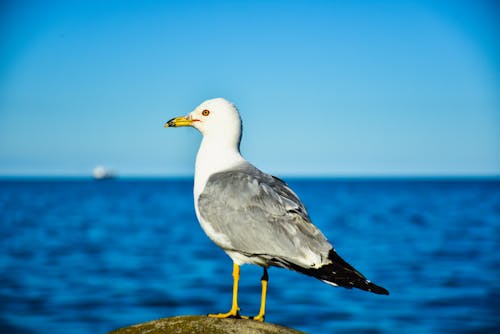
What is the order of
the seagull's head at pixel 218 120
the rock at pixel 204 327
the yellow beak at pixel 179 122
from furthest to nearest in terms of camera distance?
the yellow beak at pixel 179 122 < the seagull's head at pixel 218 120 < the rock at pixel 204 327

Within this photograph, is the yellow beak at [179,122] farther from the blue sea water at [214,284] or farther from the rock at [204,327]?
the blue sea water at [214,284]

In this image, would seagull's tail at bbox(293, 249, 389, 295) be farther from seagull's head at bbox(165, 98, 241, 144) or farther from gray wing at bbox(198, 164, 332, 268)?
seagull's head at bbox(165, 98, 241, 144)

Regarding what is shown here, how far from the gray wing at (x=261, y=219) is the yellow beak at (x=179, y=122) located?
2.65 ft

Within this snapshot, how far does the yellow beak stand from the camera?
6.52 m

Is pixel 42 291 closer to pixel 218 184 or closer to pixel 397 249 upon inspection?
pixel 218 184

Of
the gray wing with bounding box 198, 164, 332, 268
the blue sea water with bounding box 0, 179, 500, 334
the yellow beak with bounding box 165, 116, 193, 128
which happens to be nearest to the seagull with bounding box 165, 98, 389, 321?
the gray wing with bounding box 198, 164, 332, 268

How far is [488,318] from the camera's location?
1559 centimetres

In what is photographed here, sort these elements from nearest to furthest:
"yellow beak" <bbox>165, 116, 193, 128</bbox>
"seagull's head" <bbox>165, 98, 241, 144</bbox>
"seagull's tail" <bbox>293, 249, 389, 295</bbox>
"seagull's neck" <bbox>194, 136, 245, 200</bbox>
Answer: "seagull's tail" <bbox>293, 249, 389, 295</bbox> < "seagull's neck" <bbox>194, 136, 245, 200</bbox> < "seagull's head" <bbox>165, 98, 241, 144</bbox> < "yellow beak" <bbox>165, 116, 193, 128</bbox>

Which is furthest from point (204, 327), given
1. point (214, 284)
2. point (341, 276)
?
point (214, 284)

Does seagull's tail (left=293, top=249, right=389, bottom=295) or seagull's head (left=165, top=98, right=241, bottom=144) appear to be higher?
seagull's head (left=165, top=98, right=241, bottom=144)

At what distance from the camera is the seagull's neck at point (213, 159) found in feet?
20.0

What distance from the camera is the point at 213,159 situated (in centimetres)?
619

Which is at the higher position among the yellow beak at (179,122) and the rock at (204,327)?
the yellow beak at (179,122)

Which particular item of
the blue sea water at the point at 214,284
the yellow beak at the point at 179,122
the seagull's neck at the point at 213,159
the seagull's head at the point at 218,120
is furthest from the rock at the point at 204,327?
the blue sea water at the point at 214,284
